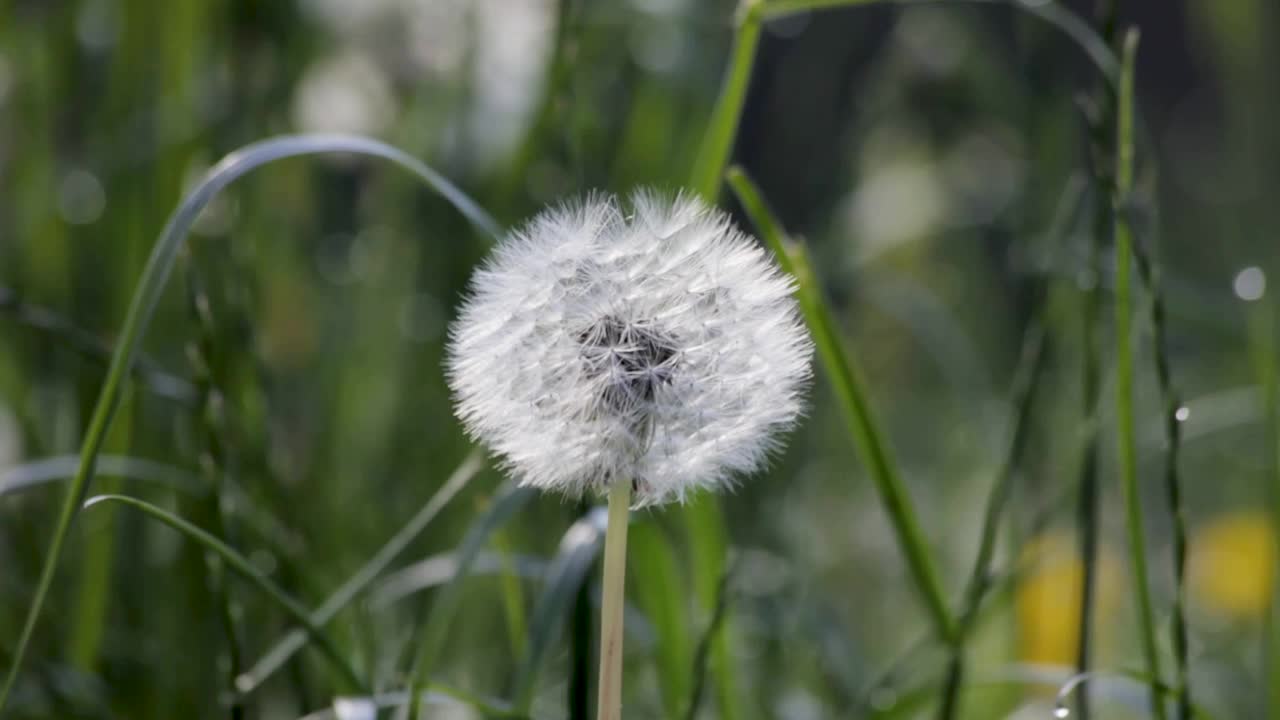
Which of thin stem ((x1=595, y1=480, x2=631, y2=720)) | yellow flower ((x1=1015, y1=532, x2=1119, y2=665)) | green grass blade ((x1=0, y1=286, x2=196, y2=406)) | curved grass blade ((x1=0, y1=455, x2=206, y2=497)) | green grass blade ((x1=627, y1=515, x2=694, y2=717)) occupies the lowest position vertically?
thin stem ((x1=595, y1=480, x2=631, y2=720))

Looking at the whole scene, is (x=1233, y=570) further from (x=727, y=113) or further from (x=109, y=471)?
(x=109, y=471)

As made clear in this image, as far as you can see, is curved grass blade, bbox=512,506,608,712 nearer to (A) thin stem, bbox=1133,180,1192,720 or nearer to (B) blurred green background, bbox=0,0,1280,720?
(B) blurred green background, bbox=0,0,1280,720

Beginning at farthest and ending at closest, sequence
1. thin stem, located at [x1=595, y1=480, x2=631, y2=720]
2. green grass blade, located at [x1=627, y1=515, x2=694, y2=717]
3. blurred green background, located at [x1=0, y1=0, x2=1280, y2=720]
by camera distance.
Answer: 1. blurred green background, located at [x1=0, y1=0, x2=1280, y2=720]
2. green grass blade, located at [x1=627, y1=515, x2=694, y2=717]
3. thin stem, located at [x1=595, y1=480, x2=631, y2=720]

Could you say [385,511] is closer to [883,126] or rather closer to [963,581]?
[963,581]

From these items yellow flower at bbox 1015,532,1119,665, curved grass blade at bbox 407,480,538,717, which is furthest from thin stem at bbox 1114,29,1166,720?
yellow flower at bbox 1015,532,1119,665

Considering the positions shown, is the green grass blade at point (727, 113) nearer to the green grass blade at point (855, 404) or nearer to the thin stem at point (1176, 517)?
the green grass blade at point (855, 404)

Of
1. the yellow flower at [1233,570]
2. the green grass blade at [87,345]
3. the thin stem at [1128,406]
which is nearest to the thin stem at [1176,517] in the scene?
the thin stem at [1128,406]
